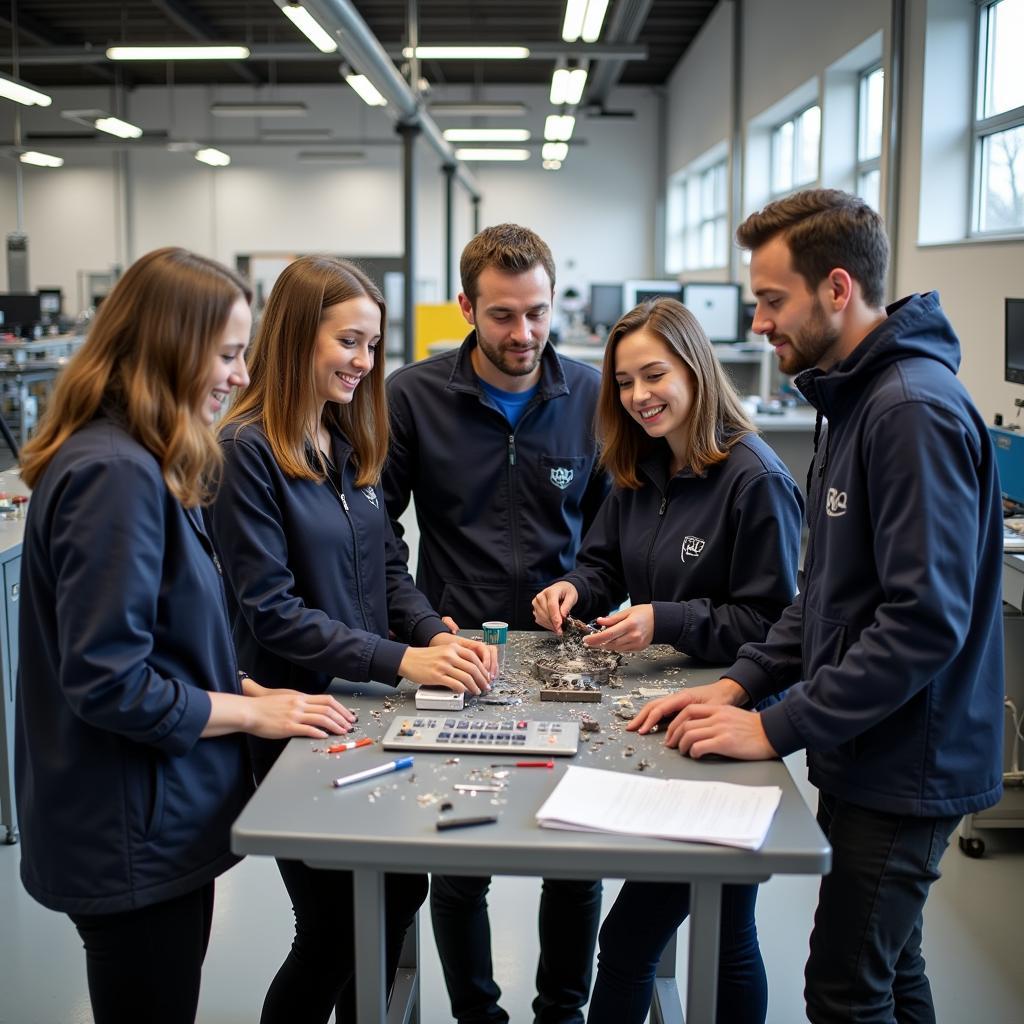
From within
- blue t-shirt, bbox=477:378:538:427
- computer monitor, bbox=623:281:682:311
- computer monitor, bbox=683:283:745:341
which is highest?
computer monitor, bbox=623:281:682:311

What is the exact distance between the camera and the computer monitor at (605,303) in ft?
32.7

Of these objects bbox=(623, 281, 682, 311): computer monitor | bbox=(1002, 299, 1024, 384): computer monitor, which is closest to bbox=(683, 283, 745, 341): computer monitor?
bbox=(623, 281, 682, 311): computer monitor

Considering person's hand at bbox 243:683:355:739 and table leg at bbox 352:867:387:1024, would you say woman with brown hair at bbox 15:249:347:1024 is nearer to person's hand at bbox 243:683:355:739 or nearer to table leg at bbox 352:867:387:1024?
person's hand at bbox 243:683:355:739

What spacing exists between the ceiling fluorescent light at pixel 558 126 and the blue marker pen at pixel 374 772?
9.32 meters

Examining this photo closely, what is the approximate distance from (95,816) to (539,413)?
117cm

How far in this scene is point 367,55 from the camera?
5.21 m

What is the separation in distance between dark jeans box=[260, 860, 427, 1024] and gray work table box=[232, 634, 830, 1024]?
0.91ft

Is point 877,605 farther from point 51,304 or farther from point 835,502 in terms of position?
point 51,304

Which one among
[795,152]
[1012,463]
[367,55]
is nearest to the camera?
[1012,463]

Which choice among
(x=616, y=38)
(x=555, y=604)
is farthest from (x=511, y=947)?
(x=616, y=38)

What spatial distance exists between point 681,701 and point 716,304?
18.7 ft

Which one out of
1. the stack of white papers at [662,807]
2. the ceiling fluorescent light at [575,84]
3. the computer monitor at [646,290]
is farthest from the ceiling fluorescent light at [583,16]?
the stack of white papers at [662,807]

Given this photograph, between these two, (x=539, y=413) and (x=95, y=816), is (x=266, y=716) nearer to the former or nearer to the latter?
(x=95, y=816)

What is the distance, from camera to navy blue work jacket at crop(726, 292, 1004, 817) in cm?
125
